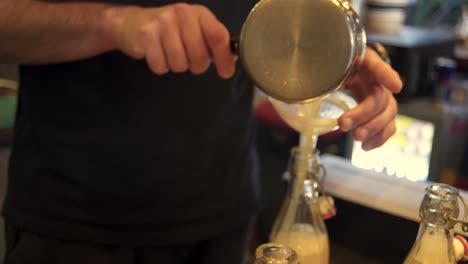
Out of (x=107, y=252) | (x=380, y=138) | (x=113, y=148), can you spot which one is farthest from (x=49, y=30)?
(x=380, y=138)

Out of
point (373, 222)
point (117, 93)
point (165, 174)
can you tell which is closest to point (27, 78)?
point (117, 93)

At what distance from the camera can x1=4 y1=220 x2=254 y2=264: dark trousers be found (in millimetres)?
875

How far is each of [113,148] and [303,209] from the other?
35 centimetres

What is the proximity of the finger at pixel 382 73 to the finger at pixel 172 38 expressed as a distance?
0.76 feet

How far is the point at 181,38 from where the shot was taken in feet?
2.06

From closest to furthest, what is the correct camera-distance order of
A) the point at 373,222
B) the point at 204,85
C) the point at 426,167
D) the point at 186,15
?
1. the point at 186,15
2. the point at 373,222
3. the point at 204,85
4. the point at 426,167

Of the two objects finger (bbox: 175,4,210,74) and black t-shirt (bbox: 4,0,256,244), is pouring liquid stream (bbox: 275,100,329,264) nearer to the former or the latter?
finger (bbox: 175,4,210,74)

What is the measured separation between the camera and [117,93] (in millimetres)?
869

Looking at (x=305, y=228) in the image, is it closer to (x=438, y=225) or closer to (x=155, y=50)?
(x=438, y=225)

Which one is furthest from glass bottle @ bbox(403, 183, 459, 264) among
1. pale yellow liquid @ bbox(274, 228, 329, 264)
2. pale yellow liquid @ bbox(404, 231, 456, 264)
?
pale yellow liquid @ bbox(274, 228, 329, 264)

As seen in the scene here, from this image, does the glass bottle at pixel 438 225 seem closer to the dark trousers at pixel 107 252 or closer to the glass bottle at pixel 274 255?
the glass bottle at pixel 274 255

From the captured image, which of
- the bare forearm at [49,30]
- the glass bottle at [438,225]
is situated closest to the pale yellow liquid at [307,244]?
the glass bottle at [438,225]

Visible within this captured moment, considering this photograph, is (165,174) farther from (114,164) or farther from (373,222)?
(373,222)

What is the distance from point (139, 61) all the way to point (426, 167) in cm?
170
